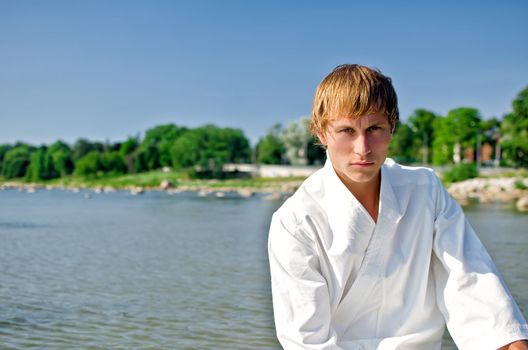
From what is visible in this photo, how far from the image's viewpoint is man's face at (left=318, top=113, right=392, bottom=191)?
212 cm

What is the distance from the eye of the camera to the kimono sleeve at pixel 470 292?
212cm

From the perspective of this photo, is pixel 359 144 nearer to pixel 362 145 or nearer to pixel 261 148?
pixel 362 145

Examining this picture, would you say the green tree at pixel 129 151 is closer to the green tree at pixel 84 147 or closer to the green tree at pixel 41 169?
the green tree at pixel 84 147

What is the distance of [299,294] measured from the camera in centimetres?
213

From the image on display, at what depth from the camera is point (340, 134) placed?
216cm

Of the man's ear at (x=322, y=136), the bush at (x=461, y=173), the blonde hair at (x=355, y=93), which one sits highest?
the blonde hair at (x=355, y=93)

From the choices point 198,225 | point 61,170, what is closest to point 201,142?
point 61,170

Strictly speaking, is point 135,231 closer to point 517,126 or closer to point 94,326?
point 94,326

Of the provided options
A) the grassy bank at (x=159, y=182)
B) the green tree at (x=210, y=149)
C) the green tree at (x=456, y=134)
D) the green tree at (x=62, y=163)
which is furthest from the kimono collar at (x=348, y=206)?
the green tree at (x=62, y=163)

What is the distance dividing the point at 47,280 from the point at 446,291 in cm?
895

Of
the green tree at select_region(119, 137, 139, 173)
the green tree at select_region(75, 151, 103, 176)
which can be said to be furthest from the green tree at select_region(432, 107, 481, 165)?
the green tree at select_region(75, 151, 103, 176)

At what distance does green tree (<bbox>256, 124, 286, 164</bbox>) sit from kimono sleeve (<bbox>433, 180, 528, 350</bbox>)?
94717 millimetres

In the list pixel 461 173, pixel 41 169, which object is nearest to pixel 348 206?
pixel 461 173

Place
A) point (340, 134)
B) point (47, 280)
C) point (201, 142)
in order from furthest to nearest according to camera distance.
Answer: point (201, 142), point (47, 280), point (340, 134)
